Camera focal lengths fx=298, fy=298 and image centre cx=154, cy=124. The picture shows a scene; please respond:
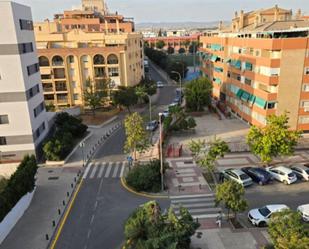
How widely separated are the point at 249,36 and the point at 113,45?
31.3 m

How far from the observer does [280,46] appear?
40438 millimetres

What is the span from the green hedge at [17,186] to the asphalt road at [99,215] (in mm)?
4689

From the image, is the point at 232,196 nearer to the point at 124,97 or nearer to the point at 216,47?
the point at 124,97

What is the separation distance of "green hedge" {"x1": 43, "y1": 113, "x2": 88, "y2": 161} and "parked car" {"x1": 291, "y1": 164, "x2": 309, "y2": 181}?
27949mm

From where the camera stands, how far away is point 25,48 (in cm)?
3716

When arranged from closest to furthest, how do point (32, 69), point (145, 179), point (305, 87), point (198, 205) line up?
point (198, 205) → point (145, 179) → point (32, 69) → point (305, 87)

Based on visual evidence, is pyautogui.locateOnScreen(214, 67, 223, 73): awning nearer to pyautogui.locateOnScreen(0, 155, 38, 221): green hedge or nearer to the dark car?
the dark car

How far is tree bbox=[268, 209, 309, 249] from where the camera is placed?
1641 centimetres

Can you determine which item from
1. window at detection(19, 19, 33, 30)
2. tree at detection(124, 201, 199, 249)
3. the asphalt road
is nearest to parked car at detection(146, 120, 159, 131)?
the asphalt road

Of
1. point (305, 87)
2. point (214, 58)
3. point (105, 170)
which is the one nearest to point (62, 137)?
point (105, 170)

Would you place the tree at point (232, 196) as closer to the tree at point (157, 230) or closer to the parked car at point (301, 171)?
the tree at point (157, 230)

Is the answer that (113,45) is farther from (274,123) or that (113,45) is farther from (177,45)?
(177,45)

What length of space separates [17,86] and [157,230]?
2573cm

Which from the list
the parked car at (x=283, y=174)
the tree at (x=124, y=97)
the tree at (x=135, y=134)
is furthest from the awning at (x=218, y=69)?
the parked car at (x=283, y=174)
